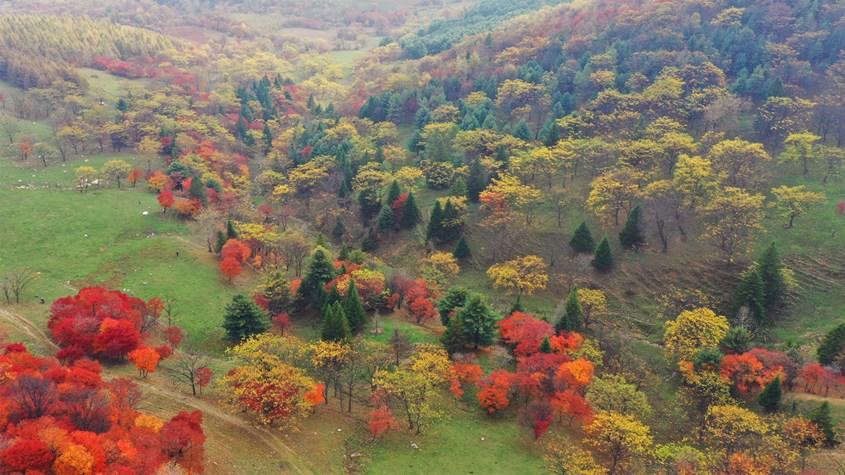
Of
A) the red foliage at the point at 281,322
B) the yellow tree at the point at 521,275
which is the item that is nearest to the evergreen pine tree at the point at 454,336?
the yellow tree at the point at 521,275

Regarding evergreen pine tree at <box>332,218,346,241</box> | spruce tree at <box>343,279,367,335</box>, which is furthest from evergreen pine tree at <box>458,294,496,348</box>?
evergreen pine tree at <box>332,218,346,241</box>

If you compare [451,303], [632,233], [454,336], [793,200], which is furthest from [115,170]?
[793,200]

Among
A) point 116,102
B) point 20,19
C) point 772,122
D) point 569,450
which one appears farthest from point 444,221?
point 20,19

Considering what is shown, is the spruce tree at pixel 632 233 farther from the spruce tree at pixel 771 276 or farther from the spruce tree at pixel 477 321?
the spruce tree at pixel 477 321

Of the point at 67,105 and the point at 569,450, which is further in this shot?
the point at 67,105

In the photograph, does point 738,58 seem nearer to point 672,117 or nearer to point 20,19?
point 672,117
